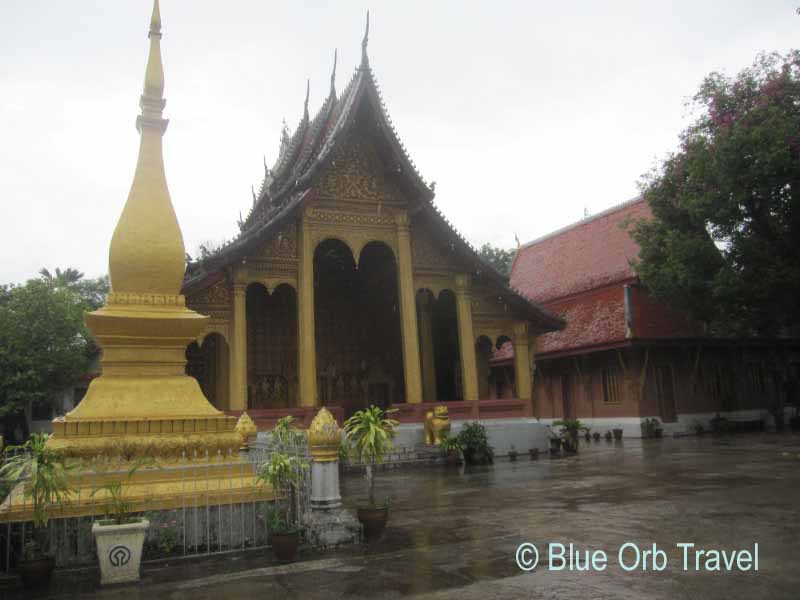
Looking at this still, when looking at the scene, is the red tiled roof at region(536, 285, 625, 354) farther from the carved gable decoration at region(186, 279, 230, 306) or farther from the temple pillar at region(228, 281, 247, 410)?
the carved gable decoration at region(186, 279, 230, 306)

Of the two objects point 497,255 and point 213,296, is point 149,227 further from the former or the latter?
point 497,255

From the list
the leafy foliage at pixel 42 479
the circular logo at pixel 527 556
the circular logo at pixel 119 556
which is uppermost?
the leafy foliage at pixel 42 479

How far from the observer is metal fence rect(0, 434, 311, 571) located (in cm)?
604

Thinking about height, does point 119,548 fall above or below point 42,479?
below

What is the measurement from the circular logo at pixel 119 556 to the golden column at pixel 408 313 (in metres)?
10.9

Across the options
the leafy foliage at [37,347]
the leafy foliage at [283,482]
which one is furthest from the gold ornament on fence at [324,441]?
the leafy foliage at [37,347]

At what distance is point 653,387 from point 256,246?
13.6 metres

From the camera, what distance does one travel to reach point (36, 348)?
2444 centimetres

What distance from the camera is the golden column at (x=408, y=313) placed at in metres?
16.3

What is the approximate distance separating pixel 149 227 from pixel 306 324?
7.82m

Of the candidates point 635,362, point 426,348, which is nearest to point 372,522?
point 426,348

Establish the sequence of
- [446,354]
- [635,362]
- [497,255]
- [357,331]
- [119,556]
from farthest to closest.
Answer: [497,255] < [635,362] < [446,354] < [357,331] < [119,556]

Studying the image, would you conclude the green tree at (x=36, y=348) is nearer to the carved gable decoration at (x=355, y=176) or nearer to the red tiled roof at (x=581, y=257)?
the carved gable decoration at (x=355, y=176)

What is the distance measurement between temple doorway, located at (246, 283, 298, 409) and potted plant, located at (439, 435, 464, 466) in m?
5.30
